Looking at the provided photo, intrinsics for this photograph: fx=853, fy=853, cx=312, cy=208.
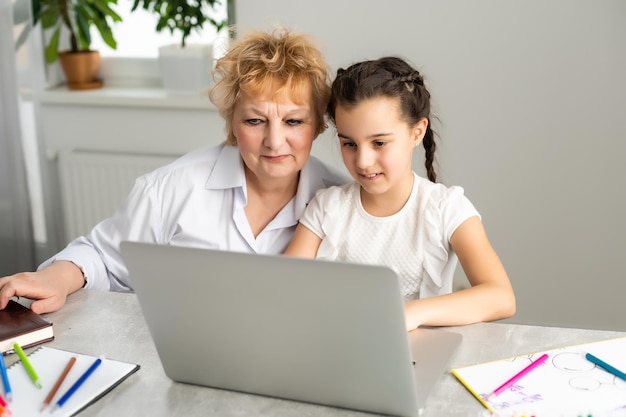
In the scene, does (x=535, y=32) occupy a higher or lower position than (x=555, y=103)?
higher

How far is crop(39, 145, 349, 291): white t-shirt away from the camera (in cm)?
178

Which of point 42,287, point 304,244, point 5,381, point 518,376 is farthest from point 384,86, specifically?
point 5,381

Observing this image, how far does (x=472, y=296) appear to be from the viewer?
56.5 inches

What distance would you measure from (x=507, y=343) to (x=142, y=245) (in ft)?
1.92

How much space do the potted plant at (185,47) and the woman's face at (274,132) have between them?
58.1 inches

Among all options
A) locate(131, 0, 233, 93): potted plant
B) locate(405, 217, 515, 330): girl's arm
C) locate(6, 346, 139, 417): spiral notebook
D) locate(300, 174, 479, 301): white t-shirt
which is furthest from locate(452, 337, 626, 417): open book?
locate(131, 0, 233, 93): potted plant

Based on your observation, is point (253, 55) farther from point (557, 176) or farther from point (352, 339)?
point (557, 176)

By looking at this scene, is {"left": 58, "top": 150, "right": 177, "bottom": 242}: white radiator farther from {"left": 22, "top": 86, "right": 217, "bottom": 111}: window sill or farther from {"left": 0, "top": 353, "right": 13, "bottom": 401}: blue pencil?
{"left": 0, "top": 353, "right": 13, "bottom": 401}: blue pencil

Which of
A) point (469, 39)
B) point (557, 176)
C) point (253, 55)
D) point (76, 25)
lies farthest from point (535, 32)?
point (76, 25)

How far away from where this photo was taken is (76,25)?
3297 millimetres

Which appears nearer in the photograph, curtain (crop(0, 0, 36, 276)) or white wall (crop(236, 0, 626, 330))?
white wall (crop(236, 0, 626, 330))

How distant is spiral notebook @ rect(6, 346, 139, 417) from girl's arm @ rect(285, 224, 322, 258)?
497 mm

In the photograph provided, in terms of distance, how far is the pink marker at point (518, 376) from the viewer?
45.5 inches

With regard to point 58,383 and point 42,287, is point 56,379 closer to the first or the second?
point 58,383
